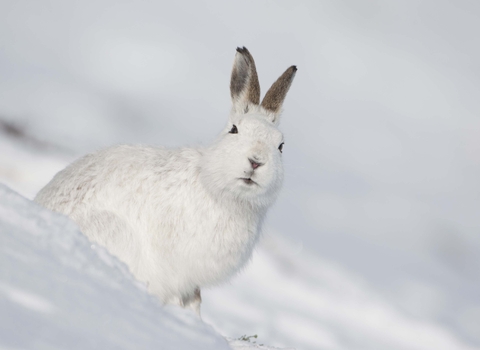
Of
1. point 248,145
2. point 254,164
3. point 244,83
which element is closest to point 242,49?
point 244,83

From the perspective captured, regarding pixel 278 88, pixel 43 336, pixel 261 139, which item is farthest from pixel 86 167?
pixel 43 336

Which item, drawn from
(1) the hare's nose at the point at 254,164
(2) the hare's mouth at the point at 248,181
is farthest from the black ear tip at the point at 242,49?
(2) the hare's mouth at the point at 248,181

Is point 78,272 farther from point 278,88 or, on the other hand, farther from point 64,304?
point 278,88

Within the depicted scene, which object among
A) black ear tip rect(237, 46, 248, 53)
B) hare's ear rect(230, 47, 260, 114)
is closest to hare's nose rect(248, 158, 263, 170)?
hare's ear rect(230, 47, 260, 114)

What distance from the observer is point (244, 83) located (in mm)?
5723

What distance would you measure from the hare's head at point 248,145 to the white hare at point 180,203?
10 millimetres

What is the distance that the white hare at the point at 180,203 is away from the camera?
4863mm

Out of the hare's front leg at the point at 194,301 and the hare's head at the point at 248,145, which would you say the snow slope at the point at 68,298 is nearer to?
the hare's head at the point at 248,145

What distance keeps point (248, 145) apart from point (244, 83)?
105cm

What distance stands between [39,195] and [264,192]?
238 cm

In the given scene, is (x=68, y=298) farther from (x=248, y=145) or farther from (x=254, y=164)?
(x=248, y=145)

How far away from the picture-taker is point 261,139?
509 cm

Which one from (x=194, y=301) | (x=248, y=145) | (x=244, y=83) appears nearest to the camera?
(x=248, y=145)

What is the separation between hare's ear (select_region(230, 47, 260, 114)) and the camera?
5.55 m
